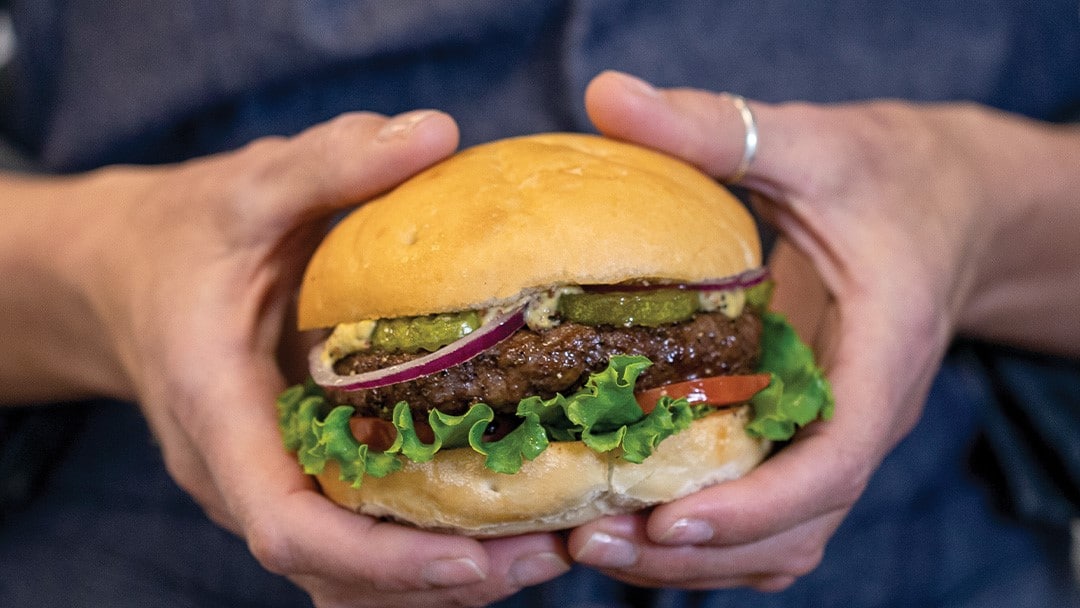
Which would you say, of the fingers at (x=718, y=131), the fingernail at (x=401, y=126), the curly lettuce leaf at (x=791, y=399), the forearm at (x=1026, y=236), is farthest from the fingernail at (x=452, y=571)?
the forearm at (x=1026, y=236)

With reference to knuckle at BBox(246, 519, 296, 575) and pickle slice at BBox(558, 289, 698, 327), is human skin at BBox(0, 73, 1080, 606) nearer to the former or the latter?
knuckle at BBox(246, 519, 296, 575)

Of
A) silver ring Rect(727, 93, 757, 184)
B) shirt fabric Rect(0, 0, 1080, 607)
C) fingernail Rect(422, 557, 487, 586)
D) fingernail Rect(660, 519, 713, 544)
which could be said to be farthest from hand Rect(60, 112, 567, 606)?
silver ring Rect(727, 93, 757, 184)

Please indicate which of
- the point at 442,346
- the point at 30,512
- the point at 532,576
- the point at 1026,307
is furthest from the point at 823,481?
the point at 30,512

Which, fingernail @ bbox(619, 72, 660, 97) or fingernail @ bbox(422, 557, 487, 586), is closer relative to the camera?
fingernail @ bbox(422, 557, 487, 586)

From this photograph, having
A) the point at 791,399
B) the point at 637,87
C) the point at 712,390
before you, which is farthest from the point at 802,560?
the point at 637,87

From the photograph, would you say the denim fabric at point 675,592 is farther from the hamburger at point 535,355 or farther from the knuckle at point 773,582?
the hamburger at point 535,355

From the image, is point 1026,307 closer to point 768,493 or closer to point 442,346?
point 768,493
